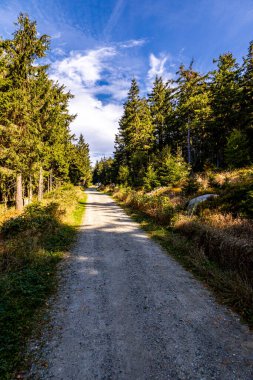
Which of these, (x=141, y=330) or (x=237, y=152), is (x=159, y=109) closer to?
(x=237, y=152)

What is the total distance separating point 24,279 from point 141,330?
3.49m

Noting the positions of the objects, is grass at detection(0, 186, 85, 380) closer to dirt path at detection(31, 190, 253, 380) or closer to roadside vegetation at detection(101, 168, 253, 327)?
dirt path at detection(31, 190, 253, 380)

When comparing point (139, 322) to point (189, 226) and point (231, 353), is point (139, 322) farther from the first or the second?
point (189, 226)

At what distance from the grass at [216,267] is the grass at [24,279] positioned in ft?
13.6

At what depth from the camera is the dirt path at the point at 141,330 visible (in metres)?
3.10

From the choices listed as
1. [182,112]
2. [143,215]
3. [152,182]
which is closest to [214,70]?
[182,112]

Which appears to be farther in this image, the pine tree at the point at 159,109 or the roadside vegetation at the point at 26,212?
the pine tree at the point at 159,109

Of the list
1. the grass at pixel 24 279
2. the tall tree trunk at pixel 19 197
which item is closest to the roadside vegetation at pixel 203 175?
the grass at pixel 24 279

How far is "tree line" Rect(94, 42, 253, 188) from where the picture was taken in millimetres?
23233

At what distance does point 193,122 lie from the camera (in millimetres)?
28484

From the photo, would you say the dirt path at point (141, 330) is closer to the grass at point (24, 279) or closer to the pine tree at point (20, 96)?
the grass at point (24, 279)

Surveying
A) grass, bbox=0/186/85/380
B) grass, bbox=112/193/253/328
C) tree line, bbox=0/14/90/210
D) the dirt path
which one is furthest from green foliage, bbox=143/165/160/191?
the dirt path

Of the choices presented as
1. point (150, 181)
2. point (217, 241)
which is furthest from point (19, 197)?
point (217, 241)

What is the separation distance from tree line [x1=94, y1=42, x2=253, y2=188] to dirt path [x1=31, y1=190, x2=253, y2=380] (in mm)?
17267
